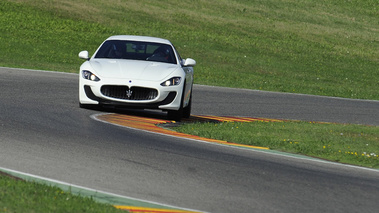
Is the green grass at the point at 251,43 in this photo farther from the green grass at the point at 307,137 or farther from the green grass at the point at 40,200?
the green grass at the point at 40,200

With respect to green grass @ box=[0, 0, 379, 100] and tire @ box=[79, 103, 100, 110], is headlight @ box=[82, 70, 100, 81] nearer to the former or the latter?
tire @ box=[79, 103, 100, 110]

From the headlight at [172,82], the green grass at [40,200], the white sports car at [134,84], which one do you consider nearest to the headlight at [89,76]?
the white sports car at [134,84]

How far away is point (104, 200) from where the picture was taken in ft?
22.8

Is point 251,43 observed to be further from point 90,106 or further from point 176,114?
point 90,106

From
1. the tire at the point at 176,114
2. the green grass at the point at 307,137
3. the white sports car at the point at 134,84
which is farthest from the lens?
the tire at the point at 176,114

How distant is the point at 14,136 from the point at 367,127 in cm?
776

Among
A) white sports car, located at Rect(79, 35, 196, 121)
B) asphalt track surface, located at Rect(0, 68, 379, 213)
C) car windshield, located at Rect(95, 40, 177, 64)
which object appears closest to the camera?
asphalt track surface, located at Rect(0, 68, 379, 213)

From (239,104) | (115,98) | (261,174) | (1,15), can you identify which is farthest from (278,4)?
(261,174)

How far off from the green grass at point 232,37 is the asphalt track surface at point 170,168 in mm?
14213

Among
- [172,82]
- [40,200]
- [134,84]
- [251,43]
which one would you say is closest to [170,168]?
[40,200]

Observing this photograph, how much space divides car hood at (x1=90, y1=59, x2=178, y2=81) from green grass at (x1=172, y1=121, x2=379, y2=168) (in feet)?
3.27

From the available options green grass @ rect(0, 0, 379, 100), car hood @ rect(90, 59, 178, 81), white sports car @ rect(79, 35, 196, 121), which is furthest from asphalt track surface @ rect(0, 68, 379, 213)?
green grass @ rect(0, 0, 379, 100)

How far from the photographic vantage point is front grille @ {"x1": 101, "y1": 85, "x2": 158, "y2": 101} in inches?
518

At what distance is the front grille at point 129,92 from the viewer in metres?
13.1
